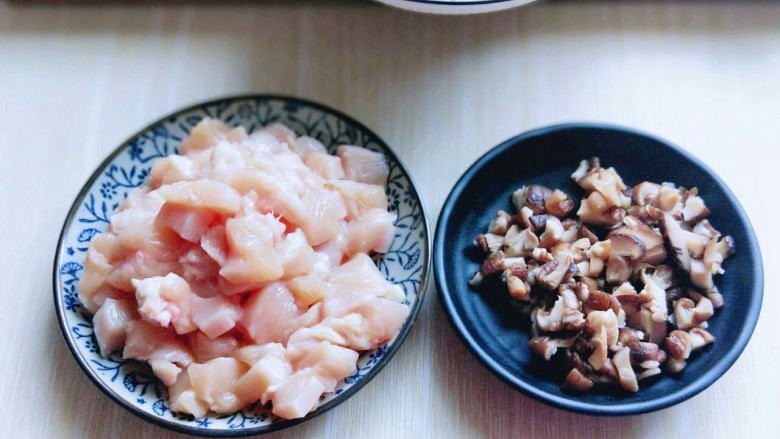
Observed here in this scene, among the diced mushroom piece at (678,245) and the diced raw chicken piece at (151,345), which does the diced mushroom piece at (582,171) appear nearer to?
the diced mushroom piece at (678,245)

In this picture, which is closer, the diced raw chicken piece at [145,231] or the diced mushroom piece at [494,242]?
the diced raw chicken piece at [145,231]

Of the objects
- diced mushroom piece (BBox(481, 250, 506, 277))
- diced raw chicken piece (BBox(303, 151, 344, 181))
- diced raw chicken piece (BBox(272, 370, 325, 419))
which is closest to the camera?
diced raw chicken piece (BBox(272, 370, 325, 419))

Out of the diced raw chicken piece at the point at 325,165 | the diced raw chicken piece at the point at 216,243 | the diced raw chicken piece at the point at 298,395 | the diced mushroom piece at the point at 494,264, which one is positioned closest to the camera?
the diced raw chicken piece at the point at 298,395

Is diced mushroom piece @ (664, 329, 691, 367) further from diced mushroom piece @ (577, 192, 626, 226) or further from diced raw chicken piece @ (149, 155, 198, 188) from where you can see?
diced raw chicken piece @ (149, 155, 198, 188)

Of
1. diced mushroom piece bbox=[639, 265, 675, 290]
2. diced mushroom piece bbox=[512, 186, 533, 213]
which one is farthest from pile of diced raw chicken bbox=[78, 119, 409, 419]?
diced mushroom piece bbox=[639, 265, 675, 290]

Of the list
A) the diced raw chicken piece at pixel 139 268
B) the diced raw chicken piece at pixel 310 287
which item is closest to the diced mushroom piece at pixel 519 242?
the diced raw chicken piece at pixel 310 287

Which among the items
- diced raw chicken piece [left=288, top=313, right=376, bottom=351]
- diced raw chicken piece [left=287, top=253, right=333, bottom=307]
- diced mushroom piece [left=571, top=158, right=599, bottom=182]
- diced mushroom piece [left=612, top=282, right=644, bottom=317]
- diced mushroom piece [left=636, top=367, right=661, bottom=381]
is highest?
diced mushroom piece [left=571, top=158, right=599, bottom=182]

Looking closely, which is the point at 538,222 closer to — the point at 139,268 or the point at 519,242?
the point at 519,242

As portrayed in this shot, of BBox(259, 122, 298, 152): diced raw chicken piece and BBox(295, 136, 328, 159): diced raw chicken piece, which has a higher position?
BBox(259, 122, 298, 152): diced raw chicken piece
